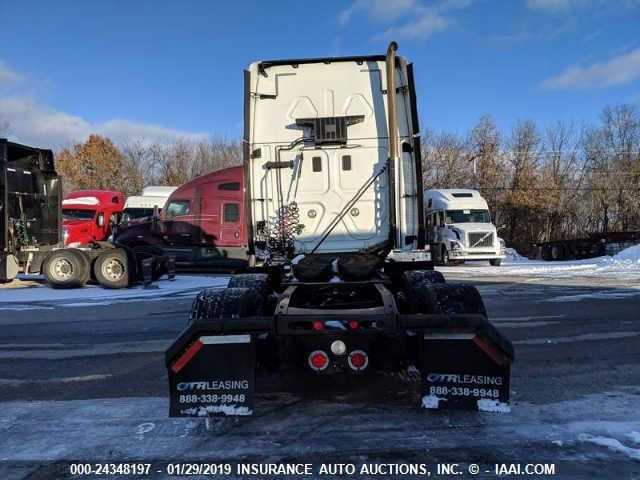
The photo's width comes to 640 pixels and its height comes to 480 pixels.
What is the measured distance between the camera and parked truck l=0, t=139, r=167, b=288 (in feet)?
43.8

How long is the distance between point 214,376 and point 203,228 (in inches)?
548

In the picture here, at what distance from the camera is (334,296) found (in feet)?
13.8

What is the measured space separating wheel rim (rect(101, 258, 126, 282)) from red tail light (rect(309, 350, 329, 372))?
37.7ft

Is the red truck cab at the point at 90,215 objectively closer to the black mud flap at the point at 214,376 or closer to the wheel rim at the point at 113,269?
the wheel rim at the point at 113,269

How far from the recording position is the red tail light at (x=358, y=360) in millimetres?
3393

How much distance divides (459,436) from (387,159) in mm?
3413

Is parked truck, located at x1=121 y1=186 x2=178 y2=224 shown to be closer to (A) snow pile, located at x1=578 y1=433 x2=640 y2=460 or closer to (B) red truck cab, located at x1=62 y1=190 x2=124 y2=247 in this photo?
(B) red truck cab, located at x1=62 y1=190 x2=124 y2=247

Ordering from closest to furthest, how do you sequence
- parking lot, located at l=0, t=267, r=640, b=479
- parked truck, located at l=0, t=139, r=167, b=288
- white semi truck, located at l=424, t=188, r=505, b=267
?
parking lot, located at l=0, t=267, r=640, b=479 < parked truck, located at l=0, t=139, r=167, b=288 < white semi truck, located at l=424, t=188, r=505, b=267

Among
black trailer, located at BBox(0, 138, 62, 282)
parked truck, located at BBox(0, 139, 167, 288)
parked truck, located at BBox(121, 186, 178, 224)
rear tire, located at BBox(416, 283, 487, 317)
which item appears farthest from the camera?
parked truck, located at BBox(121, 186, 178, 224)

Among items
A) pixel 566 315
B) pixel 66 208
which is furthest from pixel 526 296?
pixel 66 208

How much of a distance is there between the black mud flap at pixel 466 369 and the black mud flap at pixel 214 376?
125 centimetres

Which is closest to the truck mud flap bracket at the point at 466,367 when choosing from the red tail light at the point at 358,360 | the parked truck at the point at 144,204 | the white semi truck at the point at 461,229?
the red tail light at the point at 358,360

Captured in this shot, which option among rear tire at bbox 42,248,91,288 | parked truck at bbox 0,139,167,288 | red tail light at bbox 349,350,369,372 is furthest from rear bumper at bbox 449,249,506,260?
red tail light at bbox 349,350,369,372

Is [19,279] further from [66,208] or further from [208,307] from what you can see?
[208,307]
